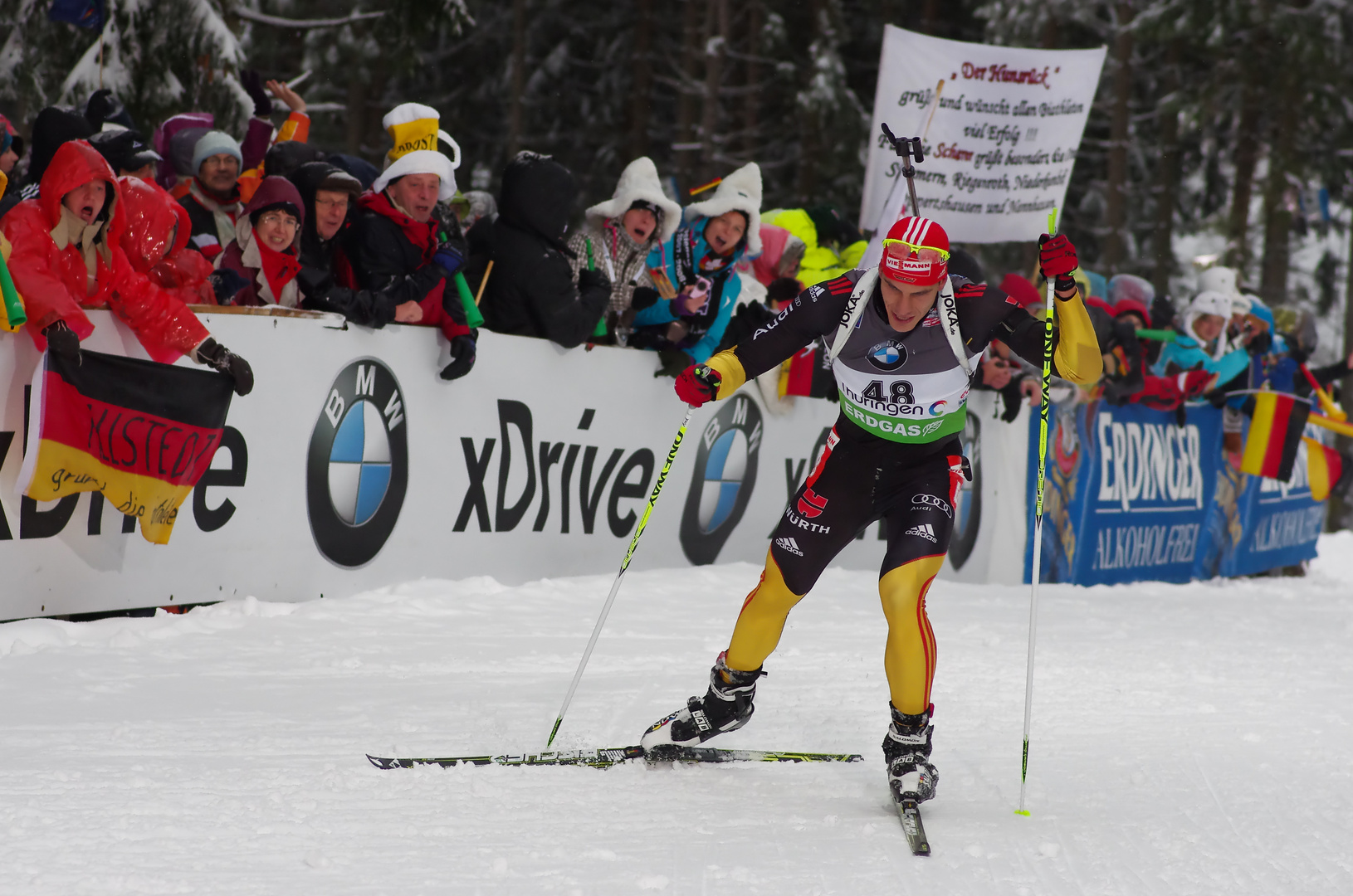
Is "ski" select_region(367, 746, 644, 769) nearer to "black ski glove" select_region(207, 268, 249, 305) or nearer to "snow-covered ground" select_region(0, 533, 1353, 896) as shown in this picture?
"snow-covered ground" select_region(0, 533, 1353, 896)

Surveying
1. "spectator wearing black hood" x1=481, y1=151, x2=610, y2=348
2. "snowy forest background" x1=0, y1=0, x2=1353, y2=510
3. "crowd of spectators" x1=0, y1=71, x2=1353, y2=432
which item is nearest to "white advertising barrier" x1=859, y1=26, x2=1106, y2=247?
"crowd of spectators" x1=0, y1=71, x2=1353, y2=432

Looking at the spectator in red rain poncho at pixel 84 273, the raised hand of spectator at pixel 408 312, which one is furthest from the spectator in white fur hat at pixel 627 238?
the spectator in red rain poncho at pixel 84 273

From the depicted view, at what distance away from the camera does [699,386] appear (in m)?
4.14

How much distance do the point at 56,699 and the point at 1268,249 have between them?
64.7ft

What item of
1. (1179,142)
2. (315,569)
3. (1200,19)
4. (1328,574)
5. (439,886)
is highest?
(1200,19)

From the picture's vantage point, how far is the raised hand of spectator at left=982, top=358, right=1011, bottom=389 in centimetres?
958

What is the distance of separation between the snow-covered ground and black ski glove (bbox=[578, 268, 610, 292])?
1.65 metres

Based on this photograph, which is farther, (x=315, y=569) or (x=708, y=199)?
(x=708, y=199)

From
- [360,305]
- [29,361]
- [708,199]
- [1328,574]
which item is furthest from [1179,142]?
[29,361]

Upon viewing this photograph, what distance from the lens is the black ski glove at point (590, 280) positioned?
7113mm

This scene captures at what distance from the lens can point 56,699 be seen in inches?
165

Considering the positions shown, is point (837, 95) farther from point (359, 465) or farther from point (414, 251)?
point (359, 465)

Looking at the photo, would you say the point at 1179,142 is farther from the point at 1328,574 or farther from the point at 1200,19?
the point at 1328,574

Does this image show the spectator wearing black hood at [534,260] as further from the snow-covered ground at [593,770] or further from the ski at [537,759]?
the ski at [537,759]
